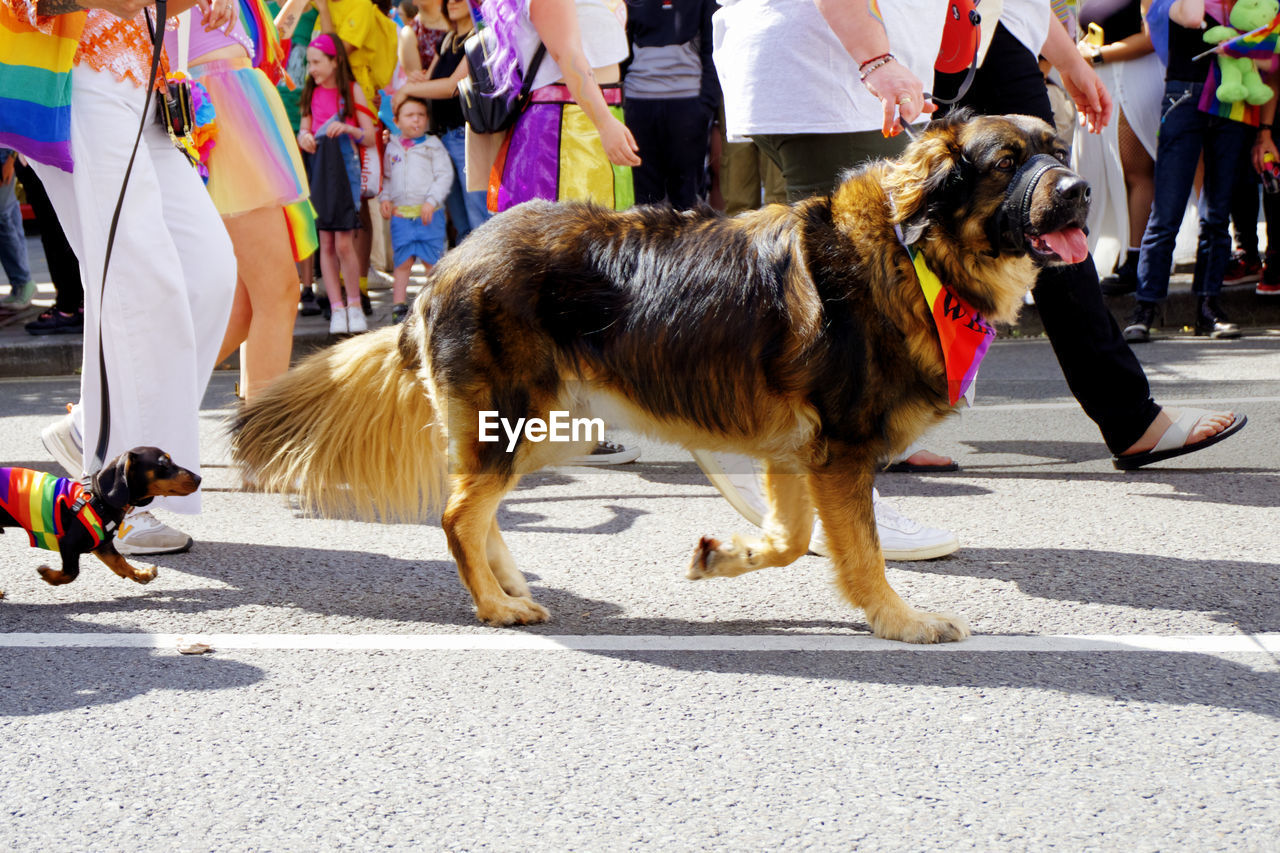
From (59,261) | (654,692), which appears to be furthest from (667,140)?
(59,261)

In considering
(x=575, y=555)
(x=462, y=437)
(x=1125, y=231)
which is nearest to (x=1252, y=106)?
(x=1125, y=231)

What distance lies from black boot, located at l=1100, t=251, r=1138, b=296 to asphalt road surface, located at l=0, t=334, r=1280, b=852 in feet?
14.6

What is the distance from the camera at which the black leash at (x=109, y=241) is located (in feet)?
12.9

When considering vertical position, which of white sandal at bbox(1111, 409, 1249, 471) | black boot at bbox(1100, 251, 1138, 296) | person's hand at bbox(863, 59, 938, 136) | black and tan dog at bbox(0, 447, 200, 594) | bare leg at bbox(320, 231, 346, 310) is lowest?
white sandal at bbox(1111, 409, 1249, 471)

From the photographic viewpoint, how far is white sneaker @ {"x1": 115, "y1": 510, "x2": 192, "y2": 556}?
4359 millimetres

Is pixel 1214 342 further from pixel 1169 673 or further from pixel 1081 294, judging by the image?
pixel 1169 673

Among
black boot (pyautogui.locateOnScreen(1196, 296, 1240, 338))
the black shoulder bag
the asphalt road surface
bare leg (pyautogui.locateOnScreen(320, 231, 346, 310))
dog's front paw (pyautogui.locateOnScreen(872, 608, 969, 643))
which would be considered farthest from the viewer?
bare leg (pyautogui.locateOnScreen(320, 231, 346, 310))

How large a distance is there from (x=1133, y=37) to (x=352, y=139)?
5222 mm

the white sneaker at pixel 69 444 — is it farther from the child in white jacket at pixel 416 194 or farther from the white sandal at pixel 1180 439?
the child in white jacket at pixel 416 194

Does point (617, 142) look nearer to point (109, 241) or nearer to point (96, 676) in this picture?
point (109, 241)

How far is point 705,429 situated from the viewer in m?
3.60

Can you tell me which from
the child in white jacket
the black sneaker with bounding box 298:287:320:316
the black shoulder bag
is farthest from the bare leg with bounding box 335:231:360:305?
the black shoulder bag

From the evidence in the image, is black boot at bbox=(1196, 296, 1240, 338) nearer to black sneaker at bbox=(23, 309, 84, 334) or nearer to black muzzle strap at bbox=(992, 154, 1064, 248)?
black muzzle strap at bbox=(992, 154, 1064, 248)

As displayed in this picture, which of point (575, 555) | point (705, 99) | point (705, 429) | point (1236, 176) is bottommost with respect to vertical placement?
point (575, 555)
